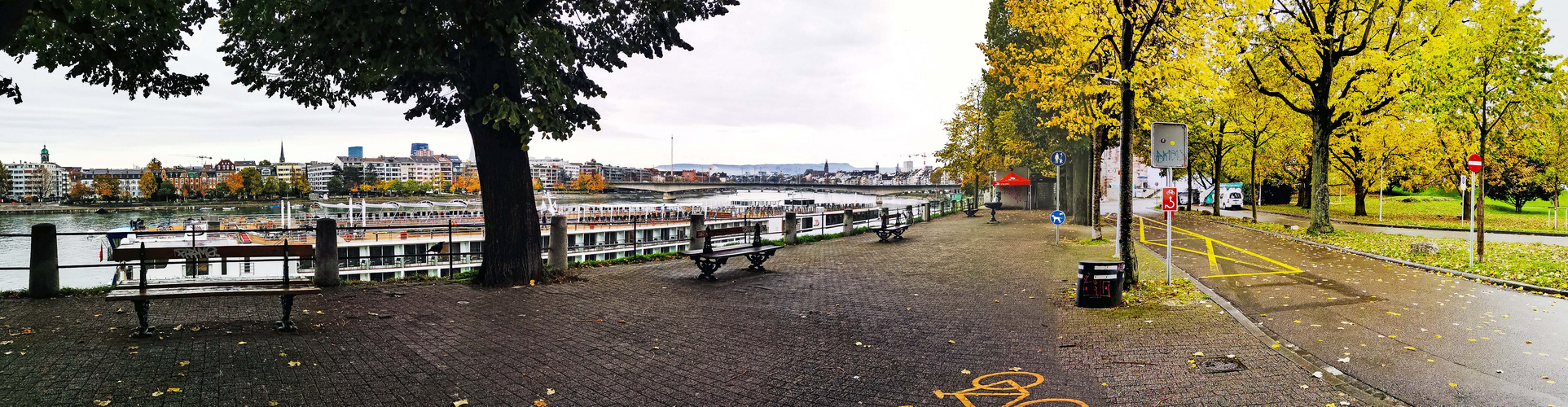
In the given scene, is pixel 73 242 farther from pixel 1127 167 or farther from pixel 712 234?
pixel 1127 167

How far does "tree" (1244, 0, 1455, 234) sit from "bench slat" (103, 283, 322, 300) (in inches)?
842

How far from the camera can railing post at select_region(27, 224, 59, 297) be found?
8.54m

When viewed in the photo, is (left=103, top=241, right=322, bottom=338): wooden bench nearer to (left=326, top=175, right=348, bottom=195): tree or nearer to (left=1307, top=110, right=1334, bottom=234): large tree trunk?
(left=1307, top=110, right=1334, bottom=234): large tree trunk

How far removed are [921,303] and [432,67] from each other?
21.0 ft

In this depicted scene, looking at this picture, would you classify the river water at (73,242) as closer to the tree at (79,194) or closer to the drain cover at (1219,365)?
the tree at (79,194)

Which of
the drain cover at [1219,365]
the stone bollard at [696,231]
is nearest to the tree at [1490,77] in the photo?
the drain cover at [1219,365]

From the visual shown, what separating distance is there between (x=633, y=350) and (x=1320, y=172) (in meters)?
20.6

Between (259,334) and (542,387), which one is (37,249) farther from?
(542,387)

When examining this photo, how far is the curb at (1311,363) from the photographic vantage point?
15.8 feet

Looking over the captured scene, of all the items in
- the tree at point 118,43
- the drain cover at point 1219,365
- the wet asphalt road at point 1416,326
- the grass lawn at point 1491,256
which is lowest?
the drain cover at point 1219,365

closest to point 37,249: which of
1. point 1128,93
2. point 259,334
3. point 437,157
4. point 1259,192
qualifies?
point 259,334

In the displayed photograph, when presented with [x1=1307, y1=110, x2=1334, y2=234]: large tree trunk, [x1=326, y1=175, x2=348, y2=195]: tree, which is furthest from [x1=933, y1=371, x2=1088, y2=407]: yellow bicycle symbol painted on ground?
[x1=326, y1=175, x2=348, y2=195]: tree

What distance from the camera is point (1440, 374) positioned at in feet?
17.6

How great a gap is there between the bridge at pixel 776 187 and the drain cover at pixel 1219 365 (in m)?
72.2
